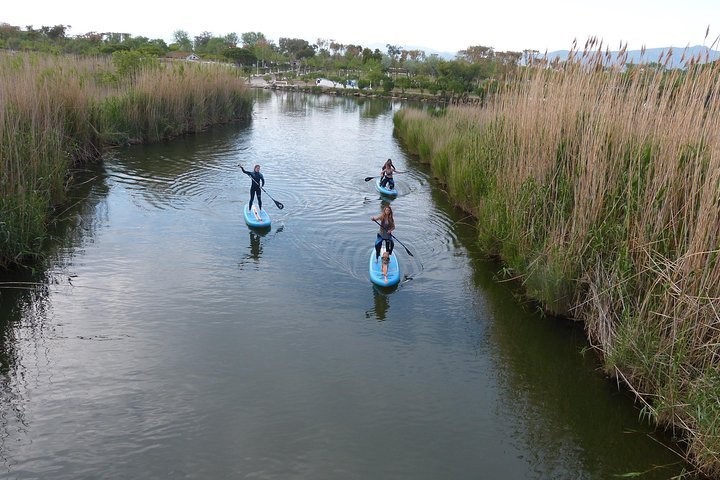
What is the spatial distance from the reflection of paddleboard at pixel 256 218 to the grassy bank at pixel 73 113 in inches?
174

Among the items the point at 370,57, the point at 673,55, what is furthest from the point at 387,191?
the point at 370,57

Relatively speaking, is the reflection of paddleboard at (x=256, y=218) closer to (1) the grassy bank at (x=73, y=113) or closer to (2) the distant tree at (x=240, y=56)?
(1) the grassy bank at (x=73, y=113)

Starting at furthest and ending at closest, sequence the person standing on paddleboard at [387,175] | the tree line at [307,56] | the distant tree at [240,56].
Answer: the distant tree at [240,56], the tree line at [307,56], the person standing on paddleboard at [387,175]

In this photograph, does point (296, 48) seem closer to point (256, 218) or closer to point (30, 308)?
point (256, 218)

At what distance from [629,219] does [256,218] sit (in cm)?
871

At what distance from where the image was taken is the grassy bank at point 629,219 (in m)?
6.51

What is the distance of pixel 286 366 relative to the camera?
7.95 meters

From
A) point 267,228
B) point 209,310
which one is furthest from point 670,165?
point 267,228

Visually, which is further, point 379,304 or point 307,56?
point 307,56

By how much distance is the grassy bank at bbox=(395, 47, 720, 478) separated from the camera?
651 cm

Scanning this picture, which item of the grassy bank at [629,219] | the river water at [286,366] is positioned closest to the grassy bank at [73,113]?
the river water at [286,366]

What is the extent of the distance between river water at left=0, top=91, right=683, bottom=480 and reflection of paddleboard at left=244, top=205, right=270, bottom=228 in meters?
0.24

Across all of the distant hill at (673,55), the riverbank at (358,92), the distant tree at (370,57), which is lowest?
the riverbank at (358,92)

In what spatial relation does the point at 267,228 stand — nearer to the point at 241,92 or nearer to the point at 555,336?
the point at 555,336
